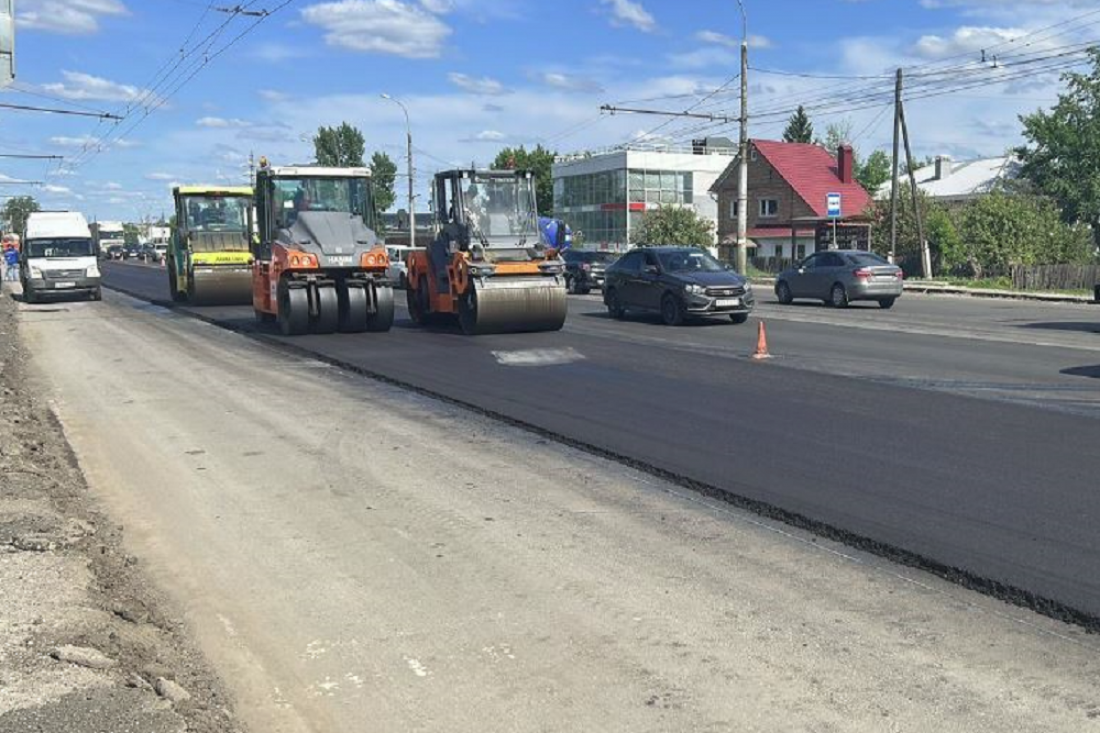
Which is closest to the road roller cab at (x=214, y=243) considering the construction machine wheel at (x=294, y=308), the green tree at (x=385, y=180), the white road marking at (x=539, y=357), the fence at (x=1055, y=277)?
the construction machine wheel at (x=294, y=308)

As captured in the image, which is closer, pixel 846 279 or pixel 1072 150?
pixel 846 279

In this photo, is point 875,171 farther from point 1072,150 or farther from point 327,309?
point 327,309

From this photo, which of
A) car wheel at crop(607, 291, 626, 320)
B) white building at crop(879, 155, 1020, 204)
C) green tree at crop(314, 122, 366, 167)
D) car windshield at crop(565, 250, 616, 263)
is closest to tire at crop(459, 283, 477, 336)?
car wheel at crop(607, 291, 626, 320)

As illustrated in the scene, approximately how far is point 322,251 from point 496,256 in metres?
3.18

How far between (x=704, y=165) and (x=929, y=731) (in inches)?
3024

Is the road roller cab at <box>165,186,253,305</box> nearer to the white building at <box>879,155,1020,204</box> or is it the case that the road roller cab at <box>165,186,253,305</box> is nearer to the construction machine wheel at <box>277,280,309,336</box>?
the construction machine wheel at <box>277,280,309,336</box>

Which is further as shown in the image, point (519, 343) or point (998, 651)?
point (519, 343)

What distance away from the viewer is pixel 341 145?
102875 mm

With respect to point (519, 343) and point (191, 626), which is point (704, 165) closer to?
point (519, 343)

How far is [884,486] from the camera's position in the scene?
24.8ft

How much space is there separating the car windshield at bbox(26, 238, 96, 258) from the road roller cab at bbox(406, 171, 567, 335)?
642 inches

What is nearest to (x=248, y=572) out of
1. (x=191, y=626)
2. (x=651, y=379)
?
(x=191, y=626)

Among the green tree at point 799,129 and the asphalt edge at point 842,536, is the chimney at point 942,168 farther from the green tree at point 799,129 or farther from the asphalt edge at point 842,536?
the asphalt edge at point 842,536

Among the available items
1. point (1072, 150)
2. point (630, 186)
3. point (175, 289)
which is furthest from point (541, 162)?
point (175, 289)
